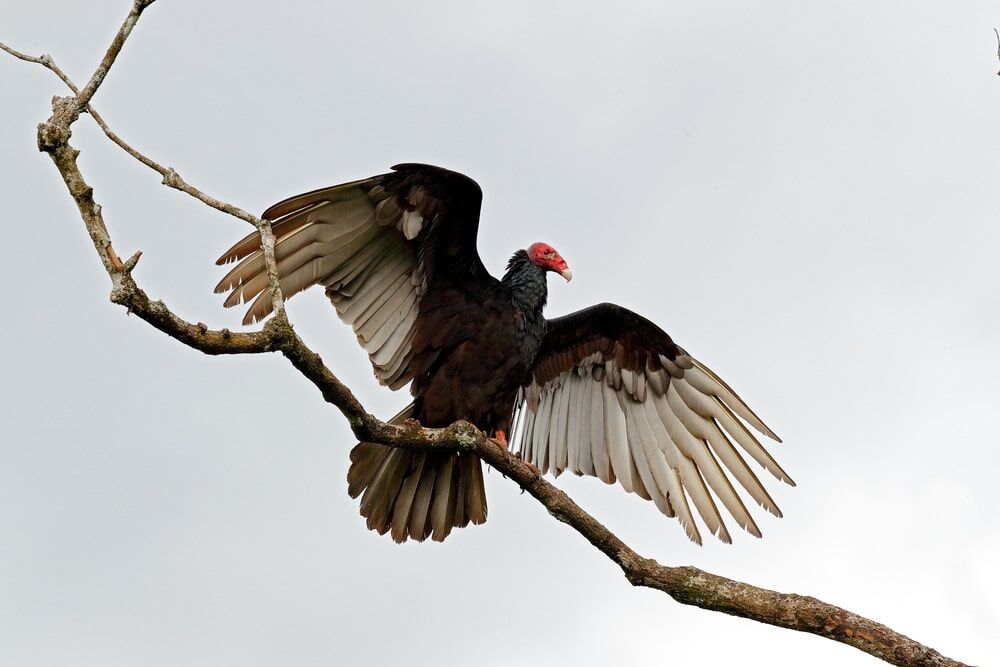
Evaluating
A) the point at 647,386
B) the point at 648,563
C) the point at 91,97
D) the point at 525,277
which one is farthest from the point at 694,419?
the point at 91,97

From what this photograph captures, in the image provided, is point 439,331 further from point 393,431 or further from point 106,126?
point 106,126

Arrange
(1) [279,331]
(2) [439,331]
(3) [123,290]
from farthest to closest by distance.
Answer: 1. (2) [439,331]
2. (1) [279,331]
3. (3) [123,290]

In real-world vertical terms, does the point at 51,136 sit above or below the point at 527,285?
below

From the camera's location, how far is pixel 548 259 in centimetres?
655

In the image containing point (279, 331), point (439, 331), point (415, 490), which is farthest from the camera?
point (415, 490)

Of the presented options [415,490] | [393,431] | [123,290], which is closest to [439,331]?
[415,490]

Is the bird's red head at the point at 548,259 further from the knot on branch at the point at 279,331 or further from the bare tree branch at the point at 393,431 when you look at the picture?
the knot on branch at the point at 279,331

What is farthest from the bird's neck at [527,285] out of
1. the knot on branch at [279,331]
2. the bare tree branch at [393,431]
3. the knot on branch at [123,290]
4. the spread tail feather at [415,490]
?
the knot on branch at [123,290]

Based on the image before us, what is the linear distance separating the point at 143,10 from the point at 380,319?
2.57 metres

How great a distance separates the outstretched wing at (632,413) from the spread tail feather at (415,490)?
0.91 meters

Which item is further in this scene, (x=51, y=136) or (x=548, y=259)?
(x=548, y=259)

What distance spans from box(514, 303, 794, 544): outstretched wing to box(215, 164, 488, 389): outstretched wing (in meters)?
1.15

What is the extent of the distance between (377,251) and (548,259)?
3.41 feet

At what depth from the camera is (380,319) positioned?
20.1 ft
